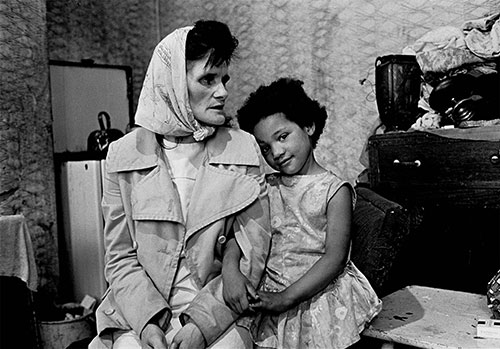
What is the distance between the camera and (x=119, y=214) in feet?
6.10

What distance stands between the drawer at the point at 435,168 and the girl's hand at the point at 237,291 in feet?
3.23

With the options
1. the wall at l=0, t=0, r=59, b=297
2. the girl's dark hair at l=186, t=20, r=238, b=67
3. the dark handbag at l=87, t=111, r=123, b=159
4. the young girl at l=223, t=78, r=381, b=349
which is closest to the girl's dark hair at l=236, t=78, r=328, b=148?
the young girl at l=223, t=78, r=381, b=349

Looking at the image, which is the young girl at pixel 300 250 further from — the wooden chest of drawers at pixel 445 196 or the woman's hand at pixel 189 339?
the wooden chest of drawers at pixel 445 196

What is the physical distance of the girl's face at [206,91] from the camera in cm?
183

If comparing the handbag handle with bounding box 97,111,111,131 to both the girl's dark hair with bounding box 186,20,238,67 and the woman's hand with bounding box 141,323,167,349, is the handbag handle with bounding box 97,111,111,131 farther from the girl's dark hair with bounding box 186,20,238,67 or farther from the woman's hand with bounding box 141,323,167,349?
the woman's hand with bounding box 141,323,167,349

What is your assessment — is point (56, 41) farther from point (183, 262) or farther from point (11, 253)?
point (183, 262)

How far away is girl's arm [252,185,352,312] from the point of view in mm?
1756

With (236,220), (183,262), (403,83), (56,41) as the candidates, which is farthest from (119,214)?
(56,41)

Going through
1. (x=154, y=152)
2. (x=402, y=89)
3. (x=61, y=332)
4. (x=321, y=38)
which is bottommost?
(x=61, y=332)

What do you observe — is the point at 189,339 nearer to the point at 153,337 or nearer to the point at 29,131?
the point at 153,337

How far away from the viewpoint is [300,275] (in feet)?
6.22

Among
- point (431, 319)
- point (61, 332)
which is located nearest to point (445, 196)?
point (431, 319)

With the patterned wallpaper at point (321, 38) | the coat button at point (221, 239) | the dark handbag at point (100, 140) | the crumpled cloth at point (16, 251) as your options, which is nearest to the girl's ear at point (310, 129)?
the coat button at point (221, 239)

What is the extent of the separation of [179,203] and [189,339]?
0.43m
